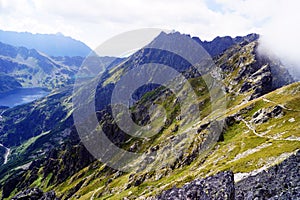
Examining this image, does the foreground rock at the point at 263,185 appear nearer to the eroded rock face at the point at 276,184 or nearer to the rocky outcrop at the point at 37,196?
the eroded rock face at the point at 276,184

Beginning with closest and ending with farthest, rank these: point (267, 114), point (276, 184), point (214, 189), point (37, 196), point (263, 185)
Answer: point (276, 184) → point (263, 185) → point (214, 189) → point (37, 196) → point (267, 114)

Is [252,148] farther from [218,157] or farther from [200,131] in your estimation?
[200,131]

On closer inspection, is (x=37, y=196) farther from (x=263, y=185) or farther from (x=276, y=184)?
(x=276, y=184)

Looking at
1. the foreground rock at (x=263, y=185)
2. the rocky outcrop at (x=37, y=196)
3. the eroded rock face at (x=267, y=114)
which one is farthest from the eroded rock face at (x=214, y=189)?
the eroded rock face at (x=267, y=114)

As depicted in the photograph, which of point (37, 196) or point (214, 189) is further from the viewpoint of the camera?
point (37, 196)

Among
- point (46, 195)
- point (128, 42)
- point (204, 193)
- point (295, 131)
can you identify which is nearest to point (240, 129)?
point (295, 131)

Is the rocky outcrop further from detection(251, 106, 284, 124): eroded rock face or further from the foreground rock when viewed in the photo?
the foreground rock

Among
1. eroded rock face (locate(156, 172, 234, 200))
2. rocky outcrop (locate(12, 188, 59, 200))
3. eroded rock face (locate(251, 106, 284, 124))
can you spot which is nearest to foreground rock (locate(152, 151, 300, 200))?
eroded rock face (locate(156, 172, 234, 200))

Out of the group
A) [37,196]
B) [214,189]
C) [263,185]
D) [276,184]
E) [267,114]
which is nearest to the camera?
[276,184]

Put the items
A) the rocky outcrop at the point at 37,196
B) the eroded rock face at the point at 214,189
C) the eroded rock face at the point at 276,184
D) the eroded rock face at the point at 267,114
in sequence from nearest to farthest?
1. the eroded rock face at the point at 276,184
2. the eroded rock face at the point at 214,189
3. the rocky outcrop at the point at 37,196
4. the eroded rock face at the point at 267,114

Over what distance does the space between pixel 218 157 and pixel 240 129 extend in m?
27.3

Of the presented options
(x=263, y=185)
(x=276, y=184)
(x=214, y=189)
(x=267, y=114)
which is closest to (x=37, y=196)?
(x=267, y=114)

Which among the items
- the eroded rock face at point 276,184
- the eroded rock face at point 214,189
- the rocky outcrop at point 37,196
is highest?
the eroded rock face at point 276,184

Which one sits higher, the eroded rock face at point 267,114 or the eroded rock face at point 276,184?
the eroded rock face at point 276,184
